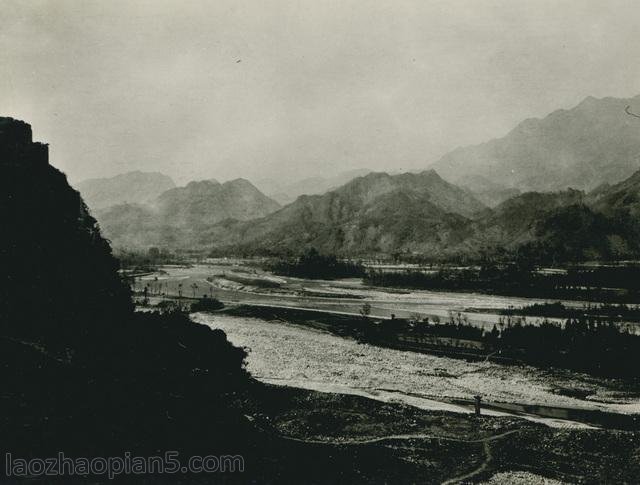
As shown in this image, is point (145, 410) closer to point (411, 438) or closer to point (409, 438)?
point (409, 438)

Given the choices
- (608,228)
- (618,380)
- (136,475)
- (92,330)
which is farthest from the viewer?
(608,228)

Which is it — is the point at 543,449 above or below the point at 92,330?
below

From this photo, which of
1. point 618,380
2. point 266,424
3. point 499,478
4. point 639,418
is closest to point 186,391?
point 266,424

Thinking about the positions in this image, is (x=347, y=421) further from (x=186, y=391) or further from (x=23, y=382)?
(x=23, y=382)

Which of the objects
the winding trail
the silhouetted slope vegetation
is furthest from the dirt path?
the silhouetted slope vegetation

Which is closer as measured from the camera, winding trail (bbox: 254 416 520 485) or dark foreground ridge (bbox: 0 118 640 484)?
dark foreground ridge (bbox: 0 118 640 484)

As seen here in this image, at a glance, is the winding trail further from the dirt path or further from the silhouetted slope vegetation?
the silhouetted slope vegetation

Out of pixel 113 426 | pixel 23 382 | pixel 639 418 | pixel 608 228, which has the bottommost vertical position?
pixel 639 418

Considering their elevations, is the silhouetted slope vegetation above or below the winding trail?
above

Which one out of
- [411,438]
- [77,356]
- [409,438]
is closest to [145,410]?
[77,356]
